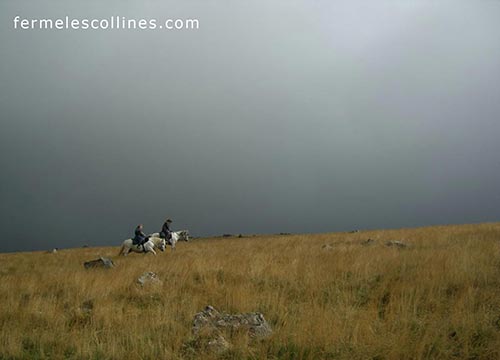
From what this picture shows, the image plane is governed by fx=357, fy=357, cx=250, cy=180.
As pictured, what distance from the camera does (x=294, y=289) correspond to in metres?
7.82

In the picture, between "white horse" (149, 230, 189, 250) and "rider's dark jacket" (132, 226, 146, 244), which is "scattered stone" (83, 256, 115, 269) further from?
"white horse" (149, 230, 189, 250)

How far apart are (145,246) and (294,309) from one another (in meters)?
15.1

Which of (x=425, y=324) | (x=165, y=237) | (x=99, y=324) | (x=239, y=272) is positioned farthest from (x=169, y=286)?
(x=165, y=237)

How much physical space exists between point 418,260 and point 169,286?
21.2 feet

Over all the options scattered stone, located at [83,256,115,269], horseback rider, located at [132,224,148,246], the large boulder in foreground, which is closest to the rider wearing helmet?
horseback rider, located at [132,224,148,246]

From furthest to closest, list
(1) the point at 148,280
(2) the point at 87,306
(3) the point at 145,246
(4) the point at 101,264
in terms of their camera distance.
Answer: (3) the point at 145,246, (4) the point at 101,264, (1) the point at 148,280, (2) the point at 87,306

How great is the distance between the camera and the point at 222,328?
521 centimetres

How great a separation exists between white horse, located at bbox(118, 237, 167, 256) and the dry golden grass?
919cm

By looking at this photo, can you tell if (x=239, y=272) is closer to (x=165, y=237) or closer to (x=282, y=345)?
(x=282, y=345)

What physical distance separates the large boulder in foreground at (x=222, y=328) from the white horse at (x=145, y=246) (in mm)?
14579

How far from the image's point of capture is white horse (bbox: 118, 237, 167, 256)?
1981cm

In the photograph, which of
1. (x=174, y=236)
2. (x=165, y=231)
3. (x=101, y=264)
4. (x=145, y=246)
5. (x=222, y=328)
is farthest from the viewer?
(x=174, y=236)

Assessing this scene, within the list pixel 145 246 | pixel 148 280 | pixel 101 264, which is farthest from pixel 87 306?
pixel 145 246

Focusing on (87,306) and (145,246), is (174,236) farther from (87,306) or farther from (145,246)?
(87,306)
